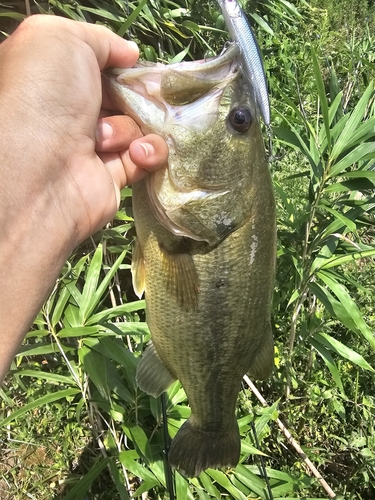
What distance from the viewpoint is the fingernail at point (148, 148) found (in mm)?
1475

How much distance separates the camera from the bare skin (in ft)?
4.49

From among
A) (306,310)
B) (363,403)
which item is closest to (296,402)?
(363,403)

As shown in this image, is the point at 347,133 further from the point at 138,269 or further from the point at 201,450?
the point at 201,450

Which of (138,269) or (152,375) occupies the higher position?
(138,269)

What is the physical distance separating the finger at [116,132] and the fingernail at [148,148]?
0.41 feet

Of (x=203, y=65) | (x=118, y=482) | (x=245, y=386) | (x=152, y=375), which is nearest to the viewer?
(x=203, y=65)

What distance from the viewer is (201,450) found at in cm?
189

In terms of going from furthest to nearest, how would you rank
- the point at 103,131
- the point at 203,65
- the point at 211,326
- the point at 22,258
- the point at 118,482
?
the point at 118,482 → the point at 211,326 → the point at 103,131 → the point at 203,65 → the point at 22,258

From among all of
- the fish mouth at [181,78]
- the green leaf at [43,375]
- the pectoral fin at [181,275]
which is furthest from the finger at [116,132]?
the green leaf at [43,375]

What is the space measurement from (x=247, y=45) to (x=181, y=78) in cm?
27

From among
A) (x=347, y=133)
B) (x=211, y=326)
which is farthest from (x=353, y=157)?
(x=211, y=326)

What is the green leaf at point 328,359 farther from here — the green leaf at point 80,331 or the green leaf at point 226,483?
the green leaf at point 80,331

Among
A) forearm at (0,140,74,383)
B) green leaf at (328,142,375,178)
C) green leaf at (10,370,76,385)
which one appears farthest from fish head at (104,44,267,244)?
green leaf at (10,370,76,385)

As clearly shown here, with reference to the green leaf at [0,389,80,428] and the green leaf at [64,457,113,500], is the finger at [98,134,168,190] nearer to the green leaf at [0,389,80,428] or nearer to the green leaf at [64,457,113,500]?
the green leaf at [0,389,80,428]
